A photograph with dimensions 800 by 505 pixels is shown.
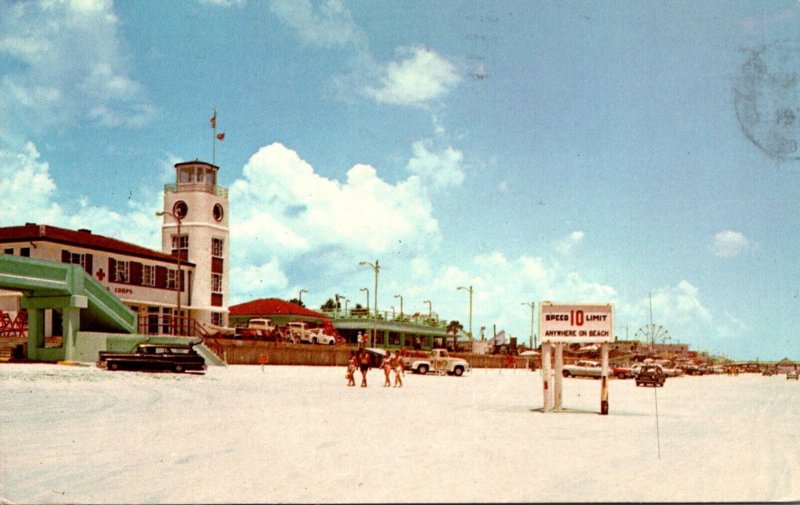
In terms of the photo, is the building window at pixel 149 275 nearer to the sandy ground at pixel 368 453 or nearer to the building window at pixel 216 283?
the building window at pixel 216 283

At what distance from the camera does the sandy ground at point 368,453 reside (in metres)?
9.25

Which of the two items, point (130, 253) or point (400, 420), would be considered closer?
point (400, 420)

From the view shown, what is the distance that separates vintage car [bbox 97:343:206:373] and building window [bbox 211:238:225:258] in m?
21.3

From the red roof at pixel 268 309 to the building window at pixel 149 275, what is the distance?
20.1m

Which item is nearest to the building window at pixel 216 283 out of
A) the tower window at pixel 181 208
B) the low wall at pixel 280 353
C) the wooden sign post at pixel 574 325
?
the tower window at pixel 181 208

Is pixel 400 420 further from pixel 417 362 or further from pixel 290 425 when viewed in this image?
pixel 417 362

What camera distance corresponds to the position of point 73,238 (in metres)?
46.5

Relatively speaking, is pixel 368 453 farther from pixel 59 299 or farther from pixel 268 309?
pixel 268 309

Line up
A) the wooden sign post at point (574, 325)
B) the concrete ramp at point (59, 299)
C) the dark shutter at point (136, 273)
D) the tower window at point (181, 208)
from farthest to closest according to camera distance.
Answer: the tower window at point (181, 208), the dark shutter at point (136, 273), the concrete ramp at point (59, 299), the wooden sign post at point (574, 325)

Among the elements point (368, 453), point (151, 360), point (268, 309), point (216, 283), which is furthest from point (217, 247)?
point (368, 453)

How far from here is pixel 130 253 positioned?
49.2 m

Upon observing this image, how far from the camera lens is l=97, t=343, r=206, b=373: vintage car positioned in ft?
106

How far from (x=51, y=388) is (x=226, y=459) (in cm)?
1370

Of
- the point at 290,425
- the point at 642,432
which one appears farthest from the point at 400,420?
the point at 642,432
